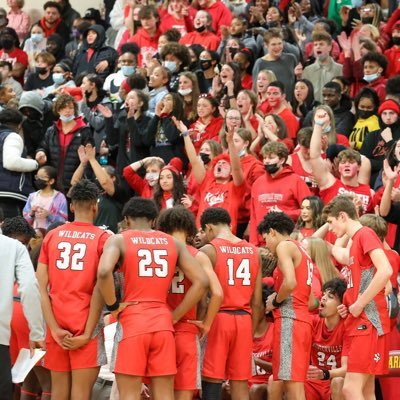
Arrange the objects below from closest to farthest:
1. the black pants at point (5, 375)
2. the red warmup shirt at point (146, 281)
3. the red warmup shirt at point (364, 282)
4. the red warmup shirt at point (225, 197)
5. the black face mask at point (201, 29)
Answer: the black pants at point (5, 375) < the red warmup shirt at point (146, 281) < the red warmup shirt at point (364, 282) < the red warmup shirt at point (225, 197) < the black face mask at point (201, 29)

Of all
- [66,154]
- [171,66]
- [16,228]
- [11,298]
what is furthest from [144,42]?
[11,298]

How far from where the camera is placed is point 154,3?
68.1ft

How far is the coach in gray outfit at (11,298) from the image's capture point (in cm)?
974

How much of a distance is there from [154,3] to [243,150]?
7223mm

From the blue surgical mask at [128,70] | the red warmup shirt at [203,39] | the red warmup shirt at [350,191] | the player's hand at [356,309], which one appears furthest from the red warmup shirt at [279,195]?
the red warmup shirt at [203,39]

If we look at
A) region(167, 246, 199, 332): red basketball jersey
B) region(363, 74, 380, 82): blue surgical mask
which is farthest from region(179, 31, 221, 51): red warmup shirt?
region(167, 246, 199, 332): red basketball jersey

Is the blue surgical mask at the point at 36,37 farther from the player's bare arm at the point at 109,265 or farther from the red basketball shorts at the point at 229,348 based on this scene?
the player's bare arm at the point at 109,265

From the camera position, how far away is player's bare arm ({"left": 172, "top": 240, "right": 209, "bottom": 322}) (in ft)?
32.6

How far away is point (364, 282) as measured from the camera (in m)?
10.4

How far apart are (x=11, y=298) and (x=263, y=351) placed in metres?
2.56

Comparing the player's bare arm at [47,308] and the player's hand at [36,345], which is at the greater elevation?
the player's bare arm at [47,308]

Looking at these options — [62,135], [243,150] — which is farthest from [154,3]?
[243,150]

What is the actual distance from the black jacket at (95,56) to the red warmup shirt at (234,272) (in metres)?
8.48

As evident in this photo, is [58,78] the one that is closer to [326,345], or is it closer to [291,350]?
[326,345]
